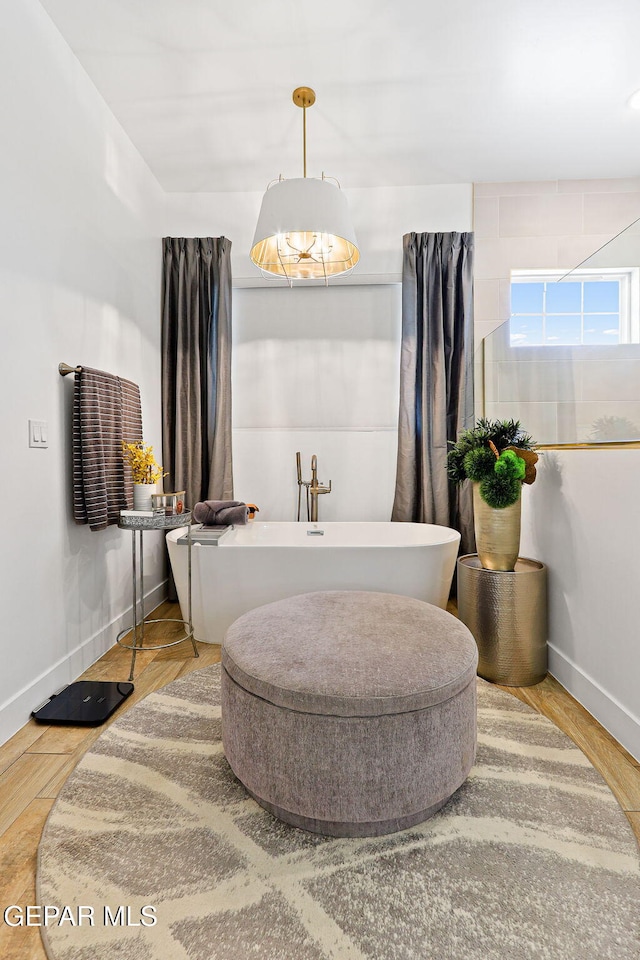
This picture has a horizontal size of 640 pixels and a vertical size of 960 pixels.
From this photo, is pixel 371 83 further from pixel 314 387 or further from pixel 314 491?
pixel 314 491

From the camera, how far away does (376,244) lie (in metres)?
3.56

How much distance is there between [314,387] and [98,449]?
1.76 meters

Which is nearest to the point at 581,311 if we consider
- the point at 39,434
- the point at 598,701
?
the point at 598,701

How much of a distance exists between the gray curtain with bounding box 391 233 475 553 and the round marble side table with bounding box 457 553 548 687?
1.19 meters

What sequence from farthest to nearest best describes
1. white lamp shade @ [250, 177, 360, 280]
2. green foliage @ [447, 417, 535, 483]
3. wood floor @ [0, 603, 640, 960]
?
1. green foliage @ [447, 417, 535, 483]
2. white lamp shade @ [250, 177, 360, 280]
3. wood floor @ [0, 603, 640, 960]

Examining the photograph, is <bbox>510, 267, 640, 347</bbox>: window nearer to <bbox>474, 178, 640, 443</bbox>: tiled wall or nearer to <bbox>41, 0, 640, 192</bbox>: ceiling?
<bbox>474, 178, 640, 443</bbox>: tiled wall

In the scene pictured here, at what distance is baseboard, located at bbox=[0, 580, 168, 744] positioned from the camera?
6.06 ft

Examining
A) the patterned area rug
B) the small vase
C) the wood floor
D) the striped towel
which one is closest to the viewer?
the patterned area rug

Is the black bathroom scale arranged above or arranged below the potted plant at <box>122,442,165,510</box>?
below

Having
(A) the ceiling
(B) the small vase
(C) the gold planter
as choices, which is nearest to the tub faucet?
(B) the small vase

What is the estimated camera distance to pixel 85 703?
80.7 inches

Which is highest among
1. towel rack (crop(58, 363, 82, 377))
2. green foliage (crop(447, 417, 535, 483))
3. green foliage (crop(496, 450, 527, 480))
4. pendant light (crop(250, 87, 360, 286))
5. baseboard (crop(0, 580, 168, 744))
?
pendant light (crop(250, 87, 360, 286))

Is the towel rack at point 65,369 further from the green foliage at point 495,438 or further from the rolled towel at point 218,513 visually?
the green foliage at point 495,438

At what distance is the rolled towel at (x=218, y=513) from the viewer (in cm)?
322
